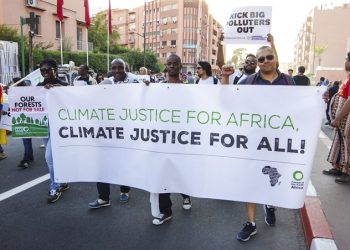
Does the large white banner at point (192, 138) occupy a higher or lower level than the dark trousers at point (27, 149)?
higher

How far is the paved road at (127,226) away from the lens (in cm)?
384

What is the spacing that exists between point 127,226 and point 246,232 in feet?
4.11

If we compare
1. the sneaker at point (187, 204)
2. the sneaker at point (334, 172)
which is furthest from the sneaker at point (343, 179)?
the sneaker at point (187, 204)

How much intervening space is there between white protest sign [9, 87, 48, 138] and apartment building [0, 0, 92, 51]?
24.9 meters

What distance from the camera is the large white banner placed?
3484 millimetres

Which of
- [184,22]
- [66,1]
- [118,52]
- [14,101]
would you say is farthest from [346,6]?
[14,101]

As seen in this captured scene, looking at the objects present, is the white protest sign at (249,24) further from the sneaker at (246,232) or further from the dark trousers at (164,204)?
the sneaker at (246,232)

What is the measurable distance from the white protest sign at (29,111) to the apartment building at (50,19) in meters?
24.9

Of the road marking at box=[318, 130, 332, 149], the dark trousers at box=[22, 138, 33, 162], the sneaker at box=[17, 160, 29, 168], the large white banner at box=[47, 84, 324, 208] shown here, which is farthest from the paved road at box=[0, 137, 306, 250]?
the road marking at box=[318, 130, 332, 149]

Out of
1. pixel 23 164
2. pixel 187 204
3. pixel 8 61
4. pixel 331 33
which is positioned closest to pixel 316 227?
pixel 187 204

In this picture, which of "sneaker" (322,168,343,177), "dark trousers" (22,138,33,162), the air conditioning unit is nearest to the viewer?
"sneaker" (322,168,343,177)

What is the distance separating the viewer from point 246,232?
3.93 m

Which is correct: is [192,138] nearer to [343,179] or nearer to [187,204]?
[187,204]

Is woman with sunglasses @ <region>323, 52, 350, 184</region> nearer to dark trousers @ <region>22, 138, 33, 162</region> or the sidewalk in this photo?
the sidewalk
